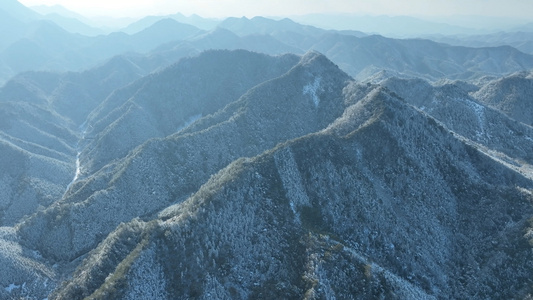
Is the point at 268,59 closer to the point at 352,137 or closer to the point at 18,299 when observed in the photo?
the point at 352,137

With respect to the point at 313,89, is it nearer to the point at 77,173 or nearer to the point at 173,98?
the point at 173,98

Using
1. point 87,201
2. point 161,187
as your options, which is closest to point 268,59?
point 161,187

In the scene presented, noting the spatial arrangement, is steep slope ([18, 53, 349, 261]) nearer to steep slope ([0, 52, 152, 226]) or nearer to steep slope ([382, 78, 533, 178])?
steep slope ([0, 52, 152, 226])

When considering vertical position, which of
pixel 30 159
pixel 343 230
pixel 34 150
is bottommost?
pixel 343 230

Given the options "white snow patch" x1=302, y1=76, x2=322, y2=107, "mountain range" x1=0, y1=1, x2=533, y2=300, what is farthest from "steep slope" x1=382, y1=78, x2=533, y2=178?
"white snow patch" x1=302, y1=76, x2=322, y2=107

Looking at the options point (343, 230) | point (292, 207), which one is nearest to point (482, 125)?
point (343, 230)

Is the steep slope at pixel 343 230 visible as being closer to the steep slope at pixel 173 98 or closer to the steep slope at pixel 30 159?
the steep slope at pixel 30 159
